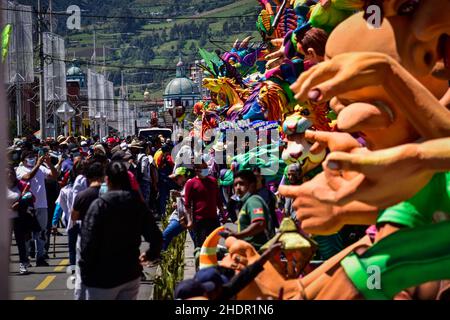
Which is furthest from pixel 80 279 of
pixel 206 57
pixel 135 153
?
pixel 206 57

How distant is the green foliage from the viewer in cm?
1084

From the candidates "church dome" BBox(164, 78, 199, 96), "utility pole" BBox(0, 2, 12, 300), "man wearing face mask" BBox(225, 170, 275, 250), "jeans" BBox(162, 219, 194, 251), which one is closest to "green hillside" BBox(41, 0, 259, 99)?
"church dome" BBox(164, 78, 199, 96)

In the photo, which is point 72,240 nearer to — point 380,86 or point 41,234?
point 41,234

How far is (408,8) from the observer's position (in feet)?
23.5

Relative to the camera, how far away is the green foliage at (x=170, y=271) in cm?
1084

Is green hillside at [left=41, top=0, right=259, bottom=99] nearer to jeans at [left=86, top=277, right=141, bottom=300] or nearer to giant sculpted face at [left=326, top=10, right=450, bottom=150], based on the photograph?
jeans at [left=86, top=277, right=141, bottom=300]

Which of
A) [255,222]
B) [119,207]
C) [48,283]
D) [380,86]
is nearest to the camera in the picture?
[380,86]

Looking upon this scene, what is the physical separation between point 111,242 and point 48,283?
19.4 ft

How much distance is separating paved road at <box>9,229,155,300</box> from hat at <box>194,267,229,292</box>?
4.73 m

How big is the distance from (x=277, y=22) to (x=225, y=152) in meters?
4.45

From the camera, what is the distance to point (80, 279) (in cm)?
843

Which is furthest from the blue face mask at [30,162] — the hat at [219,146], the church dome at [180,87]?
the church dome at [180,87]

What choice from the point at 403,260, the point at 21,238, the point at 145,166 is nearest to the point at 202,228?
the point at 21,238

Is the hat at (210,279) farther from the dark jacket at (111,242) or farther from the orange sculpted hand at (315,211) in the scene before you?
the dark jacket at (111,242)
